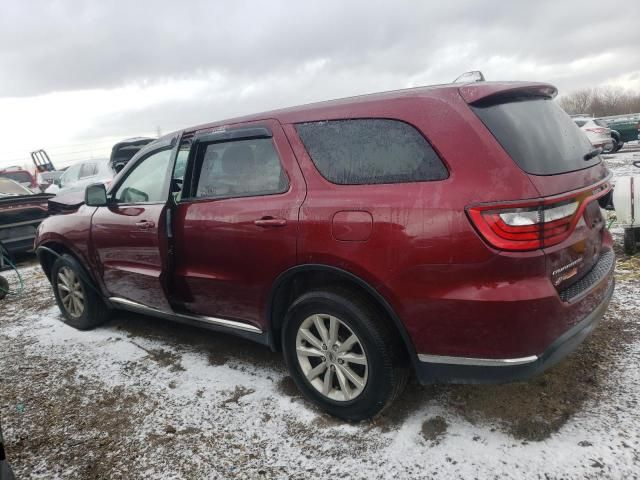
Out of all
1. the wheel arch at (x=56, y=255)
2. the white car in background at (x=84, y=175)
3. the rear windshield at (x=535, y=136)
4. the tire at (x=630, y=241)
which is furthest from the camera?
the white car in background at (x=84, y=175)

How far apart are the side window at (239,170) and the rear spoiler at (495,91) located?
1060mm

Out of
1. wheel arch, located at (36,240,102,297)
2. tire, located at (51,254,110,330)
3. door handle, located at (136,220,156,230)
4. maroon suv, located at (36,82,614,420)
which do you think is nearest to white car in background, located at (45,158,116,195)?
wheel arch, located at (36,240,102,297)

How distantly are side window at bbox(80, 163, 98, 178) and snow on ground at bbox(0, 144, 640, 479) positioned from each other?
32.4ft

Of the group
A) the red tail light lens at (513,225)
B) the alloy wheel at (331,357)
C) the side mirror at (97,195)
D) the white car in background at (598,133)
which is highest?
the side mirror at (97,195)

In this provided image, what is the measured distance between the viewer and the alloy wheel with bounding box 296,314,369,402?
252cm

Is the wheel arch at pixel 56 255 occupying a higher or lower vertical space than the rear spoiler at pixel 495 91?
lower

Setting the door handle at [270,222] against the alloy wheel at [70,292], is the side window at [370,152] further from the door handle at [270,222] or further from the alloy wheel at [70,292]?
the alloy wheel at [70,292]

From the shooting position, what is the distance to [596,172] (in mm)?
2516

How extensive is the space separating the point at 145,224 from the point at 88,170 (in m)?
10.6

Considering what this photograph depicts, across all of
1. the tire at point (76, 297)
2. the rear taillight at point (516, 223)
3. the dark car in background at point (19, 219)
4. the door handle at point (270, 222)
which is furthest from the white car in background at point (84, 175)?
the rear taillight at point (516, 223)

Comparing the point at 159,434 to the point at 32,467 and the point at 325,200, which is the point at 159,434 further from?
the point at 325,200

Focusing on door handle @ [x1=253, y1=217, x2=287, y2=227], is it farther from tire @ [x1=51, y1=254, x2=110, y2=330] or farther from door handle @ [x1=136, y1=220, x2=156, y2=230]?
tire @ [x1=51, y1=254, x2=110, y2=330]

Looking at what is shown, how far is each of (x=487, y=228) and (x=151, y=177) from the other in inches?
105

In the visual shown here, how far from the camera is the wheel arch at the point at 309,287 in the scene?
7.63 feet
